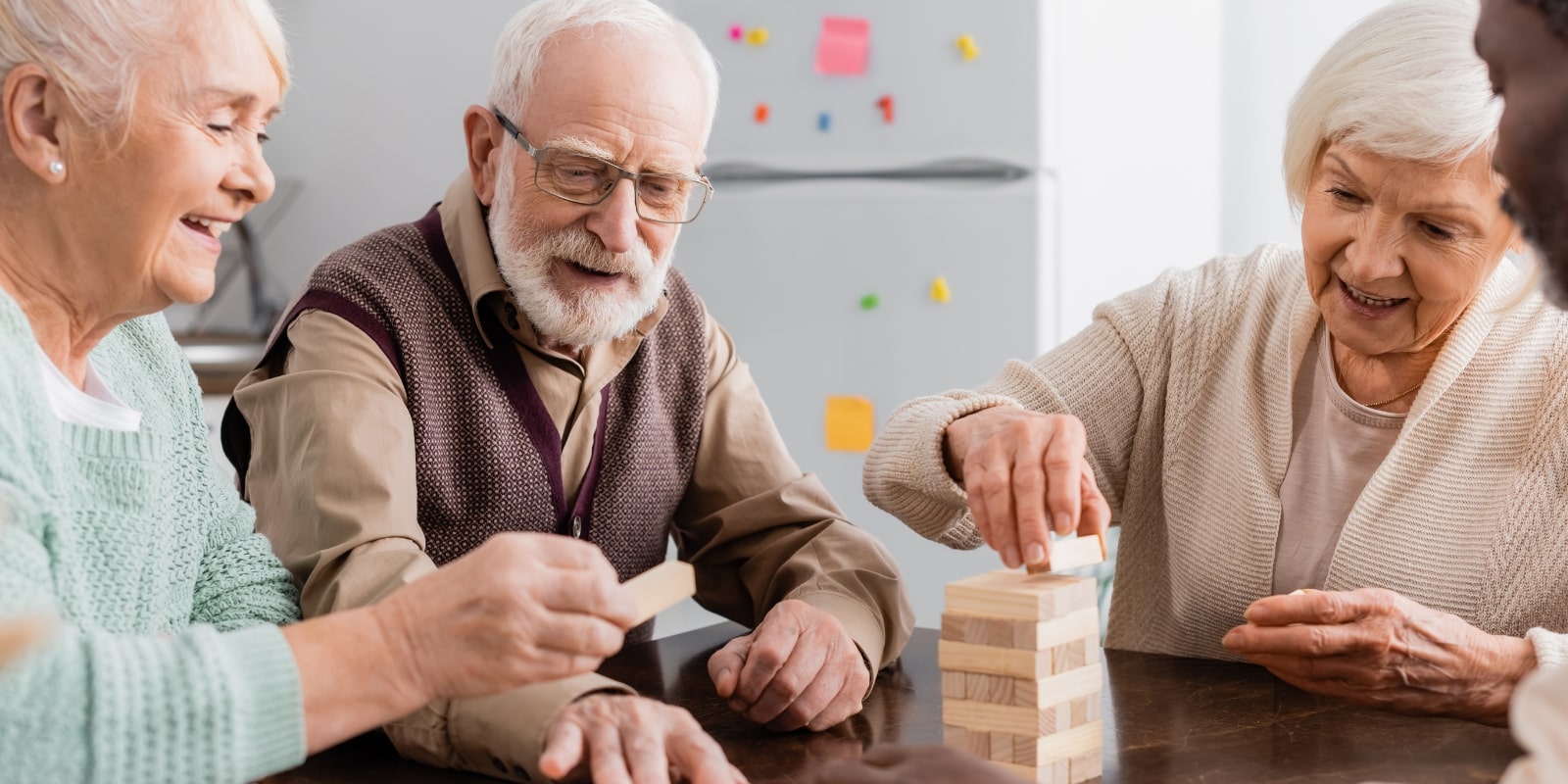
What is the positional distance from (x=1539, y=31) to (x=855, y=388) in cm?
235

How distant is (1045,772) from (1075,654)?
102 mm

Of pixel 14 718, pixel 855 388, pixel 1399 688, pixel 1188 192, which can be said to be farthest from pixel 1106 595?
pixel 14 718

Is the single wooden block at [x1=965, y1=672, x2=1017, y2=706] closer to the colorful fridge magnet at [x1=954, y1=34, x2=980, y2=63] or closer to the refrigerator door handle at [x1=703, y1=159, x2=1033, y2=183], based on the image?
the refrigerator door handle at [x1=703, y1=159, x2=1033, y2=183]

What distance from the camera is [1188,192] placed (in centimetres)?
341

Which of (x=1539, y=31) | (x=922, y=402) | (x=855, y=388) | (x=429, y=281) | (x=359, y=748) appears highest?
(x=1539, y=31)

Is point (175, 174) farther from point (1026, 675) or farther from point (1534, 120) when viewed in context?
point (1534, 120)

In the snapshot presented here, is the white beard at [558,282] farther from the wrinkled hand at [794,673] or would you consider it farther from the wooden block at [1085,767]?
the wooden block at [1085,767]

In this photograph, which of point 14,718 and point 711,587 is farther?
point 711,587

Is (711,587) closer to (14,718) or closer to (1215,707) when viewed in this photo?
(1215,707)

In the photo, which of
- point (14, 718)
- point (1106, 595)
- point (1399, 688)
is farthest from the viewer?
point (1106, 595)

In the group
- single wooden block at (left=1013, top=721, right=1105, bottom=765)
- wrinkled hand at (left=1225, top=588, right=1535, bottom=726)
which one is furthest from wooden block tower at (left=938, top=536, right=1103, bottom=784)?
wrinkled hand at (left=1225, top=588, right=1535, bottom=726)

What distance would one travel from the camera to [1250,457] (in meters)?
1.75

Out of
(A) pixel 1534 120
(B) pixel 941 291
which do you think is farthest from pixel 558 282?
(B) pixel 941 291

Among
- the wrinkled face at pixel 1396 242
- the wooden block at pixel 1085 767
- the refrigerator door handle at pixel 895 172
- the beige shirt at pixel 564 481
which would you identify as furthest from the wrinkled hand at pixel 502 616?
the refrigerator door handle at pixel 895 172
